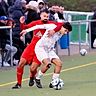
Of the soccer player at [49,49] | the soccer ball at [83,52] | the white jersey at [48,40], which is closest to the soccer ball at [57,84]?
the soccer player at [49,49]

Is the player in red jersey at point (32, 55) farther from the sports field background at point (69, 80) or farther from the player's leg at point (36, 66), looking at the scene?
the sports field background at point (69, 80)

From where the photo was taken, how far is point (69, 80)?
14156mm

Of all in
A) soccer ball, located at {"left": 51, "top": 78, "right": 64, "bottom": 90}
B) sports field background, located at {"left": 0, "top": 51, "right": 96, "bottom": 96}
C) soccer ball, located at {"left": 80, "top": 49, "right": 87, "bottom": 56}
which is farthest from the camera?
soccer ball, located at {"left": 80, "top": 49, "right": 87, "bottom": 56}

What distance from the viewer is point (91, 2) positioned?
35.0 m

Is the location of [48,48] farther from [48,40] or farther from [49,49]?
[48,40]

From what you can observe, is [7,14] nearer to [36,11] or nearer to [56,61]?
[36,11]

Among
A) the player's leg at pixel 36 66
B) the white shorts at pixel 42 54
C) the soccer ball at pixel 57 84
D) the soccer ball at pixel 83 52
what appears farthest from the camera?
the soccer ball at pixel 83 52

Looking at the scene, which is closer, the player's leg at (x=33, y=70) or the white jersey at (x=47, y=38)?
the white jersey at (x=47, y=38)

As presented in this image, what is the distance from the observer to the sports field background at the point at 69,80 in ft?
39.5

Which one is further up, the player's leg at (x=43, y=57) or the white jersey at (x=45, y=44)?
the white jersey at (x=45, y=44)

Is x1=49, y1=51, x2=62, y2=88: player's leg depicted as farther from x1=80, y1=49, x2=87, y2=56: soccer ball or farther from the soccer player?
x1=80, y1=49, x2=87, y2=56: soccer ball

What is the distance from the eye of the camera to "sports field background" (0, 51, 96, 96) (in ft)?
39.5

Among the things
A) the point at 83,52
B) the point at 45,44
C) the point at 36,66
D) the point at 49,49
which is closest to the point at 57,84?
the point at 36,66

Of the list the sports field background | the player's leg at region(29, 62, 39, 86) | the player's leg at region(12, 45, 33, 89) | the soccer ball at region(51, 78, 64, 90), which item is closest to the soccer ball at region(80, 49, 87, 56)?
the sports field background
